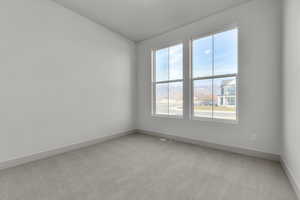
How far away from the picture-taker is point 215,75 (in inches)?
115

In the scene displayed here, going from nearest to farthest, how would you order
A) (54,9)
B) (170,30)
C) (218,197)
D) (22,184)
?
(218,197), (22,184), (54,9), (170,30)

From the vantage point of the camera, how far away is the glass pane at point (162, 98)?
378cm

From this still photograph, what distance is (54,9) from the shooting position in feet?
8.36

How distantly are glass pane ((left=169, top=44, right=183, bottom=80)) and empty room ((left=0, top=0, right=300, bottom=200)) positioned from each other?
3 centimetres

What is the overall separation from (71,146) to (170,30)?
12.5 ft

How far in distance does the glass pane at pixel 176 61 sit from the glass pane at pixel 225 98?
0.98 meters

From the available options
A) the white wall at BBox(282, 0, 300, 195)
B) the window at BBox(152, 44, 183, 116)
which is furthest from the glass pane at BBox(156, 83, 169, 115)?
the white wall at BBox(282, 0, 300, 195)

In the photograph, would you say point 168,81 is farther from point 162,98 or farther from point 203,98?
point 203,98

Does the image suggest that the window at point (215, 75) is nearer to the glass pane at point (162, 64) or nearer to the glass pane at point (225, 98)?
the glass pane at point (225, 98)

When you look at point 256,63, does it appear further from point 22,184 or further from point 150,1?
point 22,184

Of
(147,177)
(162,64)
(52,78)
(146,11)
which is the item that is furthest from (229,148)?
(52,78)

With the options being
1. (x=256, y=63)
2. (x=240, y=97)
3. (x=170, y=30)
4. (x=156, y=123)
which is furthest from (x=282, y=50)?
(x=156, y=123)

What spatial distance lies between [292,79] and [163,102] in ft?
8.71

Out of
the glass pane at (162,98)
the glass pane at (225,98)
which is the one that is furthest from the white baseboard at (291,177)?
the glass pane at (162,98)
